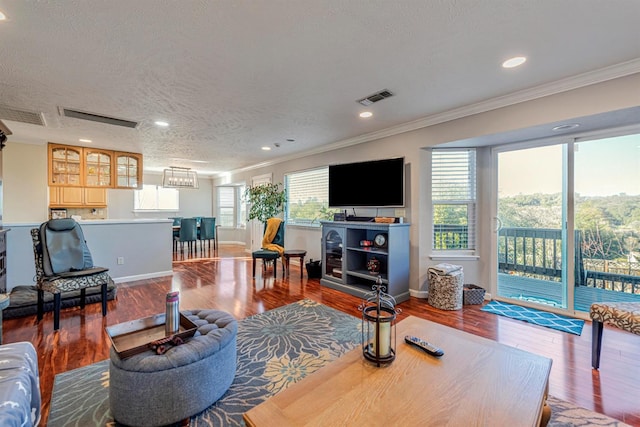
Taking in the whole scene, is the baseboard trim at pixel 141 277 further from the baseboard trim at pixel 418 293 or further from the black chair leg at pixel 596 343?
the black chair leg at pixel 596 343

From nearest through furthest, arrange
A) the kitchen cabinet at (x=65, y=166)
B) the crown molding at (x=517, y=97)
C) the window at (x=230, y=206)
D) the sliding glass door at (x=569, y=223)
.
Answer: the crown molding at (x=517, y=97) → the sliding glass door at (x=569, y=223) → the kitchen cabinet at (x=65, y=166) → the window at (x=230, y=206)

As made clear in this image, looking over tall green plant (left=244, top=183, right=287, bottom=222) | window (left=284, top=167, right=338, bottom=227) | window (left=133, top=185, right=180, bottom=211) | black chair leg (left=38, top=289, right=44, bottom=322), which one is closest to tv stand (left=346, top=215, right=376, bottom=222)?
window (left=284, top=167, right=338, bottom=227)

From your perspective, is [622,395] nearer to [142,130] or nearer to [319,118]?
[319,118]

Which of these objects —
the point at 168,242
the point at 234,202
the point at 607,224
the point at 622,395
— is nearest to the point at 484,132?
the point at 607,224

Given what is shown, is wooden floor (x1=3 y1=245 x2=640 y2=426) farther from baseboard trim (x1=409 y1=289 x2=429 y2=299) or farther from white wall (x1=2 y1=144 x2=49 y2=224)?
white wall (x1=2 y1=144 x2=49 y2=224)

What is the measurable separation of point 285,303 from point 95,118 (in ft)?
11.5

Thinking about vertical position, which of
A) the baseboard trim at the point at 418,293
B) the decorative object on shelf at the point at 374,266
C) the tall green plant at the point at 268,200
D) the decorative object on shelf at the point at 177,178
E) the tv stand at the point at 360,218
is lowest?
the baseboard trim at the point at 418,293

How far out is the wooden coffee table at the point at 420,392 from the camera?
103 centimetres

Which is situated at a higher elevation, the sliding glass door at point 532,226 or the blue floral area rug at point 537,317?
the sliding glass door at point 532,226

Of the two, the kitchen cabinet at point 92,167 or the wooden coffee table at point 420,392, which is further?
the kitchen cabinet at point 92,167

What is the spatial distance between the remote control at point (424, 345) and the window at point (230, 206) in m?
8.11

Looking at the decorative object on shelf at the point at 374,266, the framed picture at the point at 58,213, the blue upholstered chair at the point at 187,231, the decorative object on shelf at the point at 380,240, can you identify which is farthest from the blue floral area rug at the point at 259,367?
the framed picture at the point at 58,213

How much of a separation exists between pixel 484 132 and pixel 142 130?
470 centimetres

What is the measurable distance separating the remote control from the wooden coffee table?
3cm
